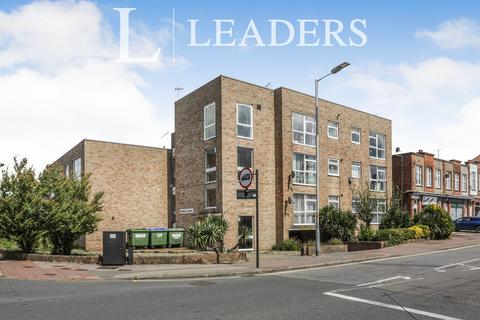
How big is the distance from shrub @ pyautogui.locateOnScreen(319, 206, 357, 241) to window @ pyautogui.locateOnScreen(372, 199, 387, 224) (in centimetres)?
456

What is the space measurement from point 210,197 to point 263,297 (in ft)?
55.0

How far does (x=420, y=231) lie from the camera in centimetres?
3006

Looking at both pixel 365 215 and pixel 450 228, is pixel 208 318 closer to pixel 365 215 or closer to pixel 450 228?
pixel 365 215


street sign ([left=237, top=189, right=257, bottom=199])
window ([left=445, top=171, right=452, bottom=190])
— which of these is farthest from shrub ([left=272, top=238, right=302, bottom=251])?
window ([left=445, top=171, right=452, bottom=190])

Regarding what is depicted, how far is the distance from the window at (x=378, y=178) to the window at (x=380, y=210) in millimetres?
1853

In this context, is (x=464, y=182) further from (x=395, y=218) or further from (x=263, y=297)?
(x=263, y=297)

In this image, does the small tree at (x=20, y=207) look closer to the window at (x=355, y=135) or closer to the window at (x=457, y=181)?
the window at (x=355, y=135)

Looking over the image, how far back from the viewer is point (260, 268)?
16.4m

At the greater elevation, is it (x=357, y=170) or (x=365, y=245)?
(x=357, y=170)

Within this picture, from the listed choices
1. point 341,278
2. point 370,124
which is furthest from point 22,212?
point 370,124

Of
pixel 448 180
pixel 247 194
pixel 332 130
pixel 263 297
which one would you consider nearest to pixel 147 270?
pixel 247 194

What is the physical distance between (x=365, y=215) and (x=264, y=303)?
2113 cm

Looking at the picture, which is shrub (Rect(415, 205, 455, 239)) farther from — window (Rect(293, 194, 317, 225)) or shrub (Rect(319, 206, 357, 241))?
window (Rect(293, 194, 317, 225))

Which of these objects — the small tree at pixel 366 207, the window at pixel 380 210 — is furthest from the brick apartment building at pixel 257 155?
the window at pixel 380 210
